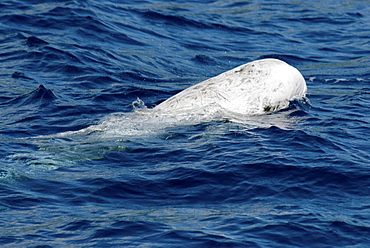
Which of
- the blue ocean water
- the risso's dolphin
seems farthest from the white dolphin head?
the blue ocean water

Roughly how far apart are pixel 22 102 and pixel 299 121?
5581 mm

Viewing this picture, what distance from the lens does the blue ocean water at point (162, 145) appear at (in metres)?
7.00

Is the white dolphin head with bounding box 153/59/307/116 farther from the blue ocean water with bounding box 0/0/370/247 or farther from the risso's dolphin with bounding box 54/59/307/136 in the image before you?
the blue ocean water with bounding box 0/0/370/247

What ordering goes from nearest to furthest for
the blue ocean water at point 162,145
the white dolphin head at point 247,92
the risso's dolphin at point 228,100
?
1. the blue ocean water at point 162,145
2. the risso's dolphin at point 228,100
3. the white dolphin head at point 247,92

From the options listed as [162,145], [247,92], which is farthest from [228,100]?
[162,145]

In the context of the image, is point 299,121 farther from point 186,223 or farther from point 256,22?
point 256,22

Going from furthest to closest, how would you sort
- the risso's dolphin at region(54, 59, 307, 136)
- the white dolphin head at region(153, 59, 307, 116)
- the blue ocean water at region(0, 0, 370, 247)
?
the white dolphin head at region(153, 59, 307, 116) < the risso's dolphin at region(54, 59, 307, 136) < the blue ocean water at region(0, 0, 370, 247)

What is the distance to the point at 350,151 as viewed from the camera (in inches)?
378

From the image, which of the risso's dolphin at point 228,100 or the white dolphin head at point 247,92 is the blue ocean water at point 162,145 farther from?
the white dolphin head at point 247,92

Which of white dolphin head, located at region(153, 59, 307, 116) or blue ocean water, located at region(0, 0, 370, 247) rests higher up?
white dolphin head, located at region(153, 59, 307, 116)

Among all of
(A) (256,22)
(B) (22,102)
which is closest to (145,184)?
(B) (22,102)

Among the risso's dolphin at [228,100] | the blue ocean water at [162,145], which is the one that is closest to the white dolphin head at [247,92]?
the risso's dolphin at [228,100]

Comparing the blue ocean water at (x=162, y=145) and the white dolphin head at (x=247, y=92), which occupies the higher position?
the white dolphin head at (x=247, y=92)

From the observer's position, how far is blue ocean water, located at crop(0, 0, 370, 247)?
7.00 m
